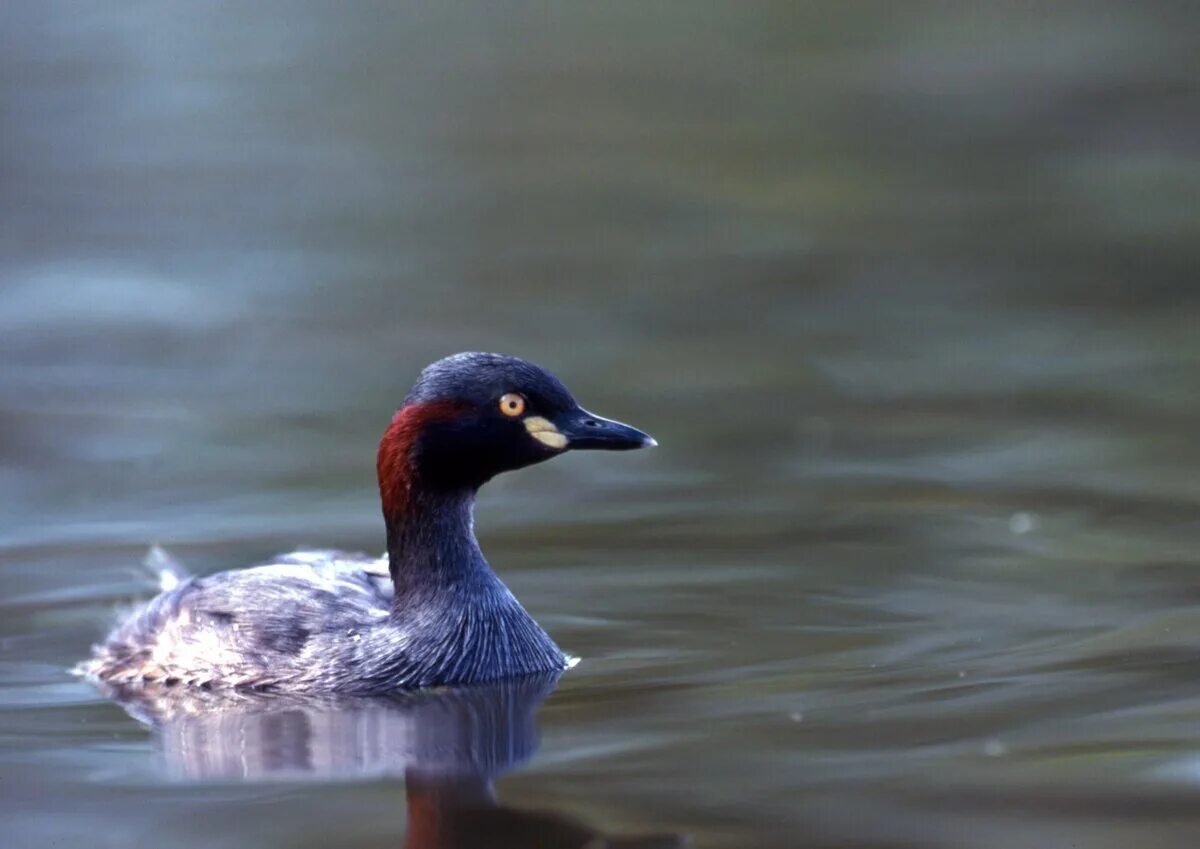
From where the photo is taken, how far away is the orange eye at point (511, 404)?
7816 mm

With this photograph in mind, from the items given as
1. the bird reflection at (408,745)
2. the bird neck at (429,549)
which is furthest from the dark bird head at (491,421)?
the bird reflection at (408,745)

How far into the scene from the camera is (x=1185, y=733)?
6480mm

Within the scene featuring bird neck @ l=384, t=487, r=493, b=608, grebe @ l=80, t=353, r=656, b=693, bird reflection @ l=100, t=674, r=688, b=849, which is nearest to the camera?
bird reflection @ l=100, t=674, r=688, b=849

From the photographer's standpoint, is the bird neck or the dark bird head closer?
the dark bird head

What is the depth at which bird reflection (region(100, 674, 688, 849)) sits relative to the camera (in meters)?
5.91

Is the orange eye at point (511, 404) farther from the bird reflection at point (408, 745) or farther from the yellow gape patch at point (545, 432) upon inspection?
the bird reflection at point (408, 745)

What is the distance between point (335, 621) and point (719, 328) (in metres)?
5.53

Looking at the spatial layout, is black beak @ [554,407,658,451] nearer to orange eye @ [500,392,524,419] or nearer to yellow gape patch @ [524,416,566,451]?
yellow gape patch @ [524,416,566,451]

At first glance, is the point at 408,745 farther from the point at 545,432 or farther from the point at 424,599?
the point at 545,432

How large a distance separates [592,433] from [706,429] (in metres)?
3.47

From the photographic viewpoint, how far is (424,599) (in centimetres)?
792

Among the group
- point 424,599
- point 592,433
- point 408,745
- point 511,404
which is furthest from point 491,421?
point 408,745

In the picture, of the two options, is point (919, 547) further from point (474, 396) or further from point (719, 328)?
point (719, 328)

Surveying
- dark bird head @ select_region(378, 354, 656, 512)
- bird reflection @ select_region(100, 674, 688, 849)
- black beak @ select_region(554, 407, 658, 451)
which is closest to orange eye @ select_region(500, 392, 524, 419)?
dark bird head @ select_region(378, 354, 656, 512)
